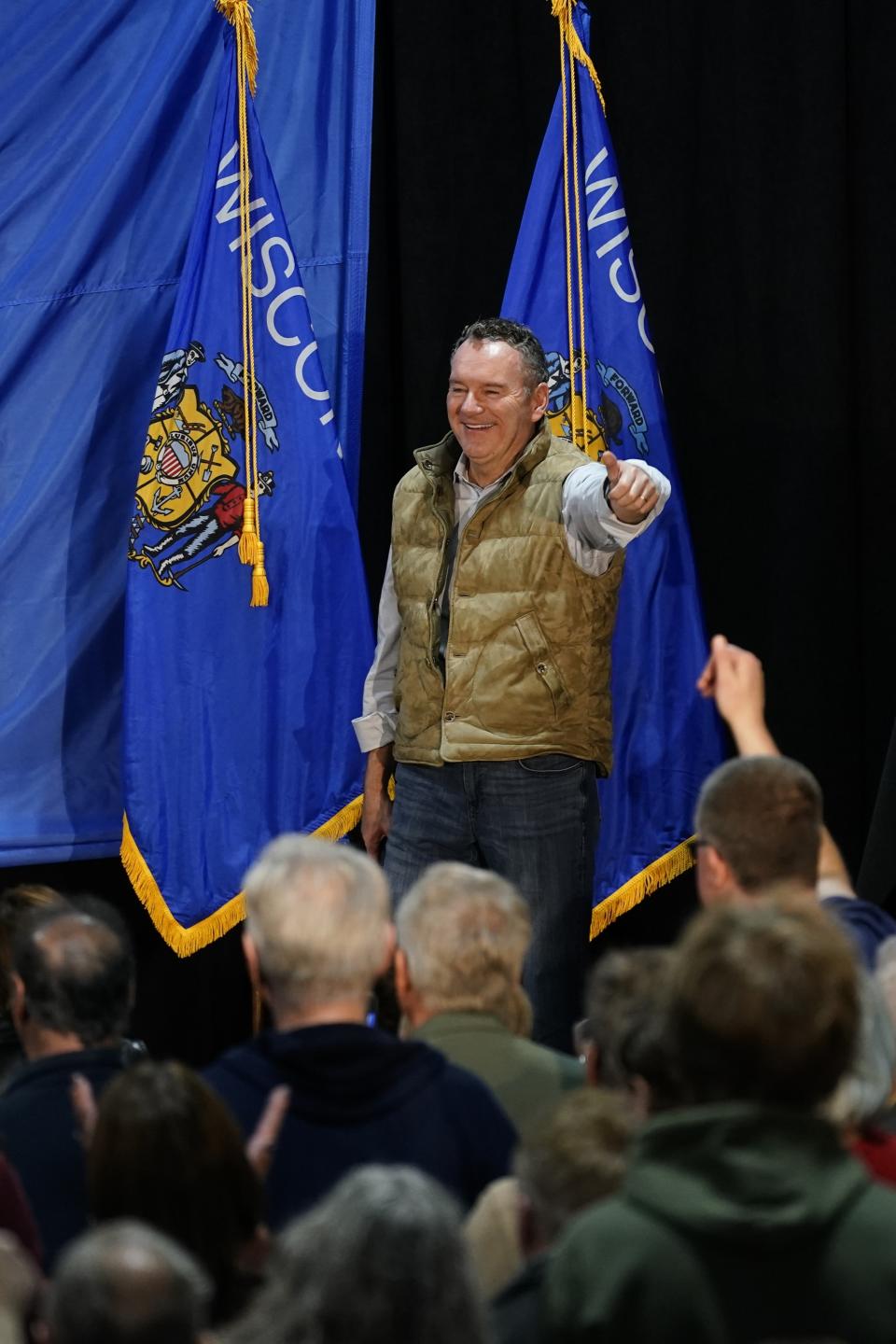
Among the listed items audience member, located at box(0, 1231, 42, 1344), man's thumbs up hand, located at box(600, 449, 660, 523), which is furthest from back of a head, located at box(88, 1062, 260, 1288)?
man's thumbs up hand, located at box(600, 449, 660, 523)

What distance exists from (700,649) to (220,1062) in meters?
2.20

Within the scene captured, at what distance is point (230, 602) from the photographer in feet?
14.1

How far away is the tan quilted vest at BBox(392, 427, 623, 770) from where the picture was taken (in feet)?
12.0

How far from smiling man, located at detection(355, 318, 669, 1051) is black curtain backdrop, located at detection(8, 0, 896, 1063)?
71 centimetres

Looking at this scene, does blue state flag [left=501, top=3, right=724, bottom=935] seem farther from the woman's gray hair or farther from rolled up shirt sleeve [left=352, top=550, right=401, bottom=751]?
the woman's gray hair

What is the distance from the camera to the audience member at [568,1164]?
1722mm

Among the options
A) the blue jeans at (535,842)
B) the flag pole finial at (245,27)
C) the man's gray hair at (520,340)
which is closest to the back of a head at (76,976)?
the blue jeans at (535,842)

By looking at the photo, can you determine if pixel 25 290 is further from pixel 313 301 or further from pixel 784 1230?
pixel 784 1230

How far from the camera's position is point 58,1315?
1.28 meters

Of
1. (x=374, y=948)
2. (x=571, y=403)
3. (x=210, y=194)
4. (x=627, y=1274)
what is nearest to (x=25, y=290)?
(x=210, y=194)

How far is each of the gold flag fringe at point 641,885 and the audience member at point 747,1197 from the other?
258 centimetres

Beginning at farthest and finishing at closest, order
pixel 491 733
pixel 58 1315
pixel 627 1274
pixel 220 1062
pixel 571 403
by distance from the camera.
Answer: pixel 571 403 → pixel 491 733 → pixel 220 1062 → pixel 627 1274 → pixel 58 1315

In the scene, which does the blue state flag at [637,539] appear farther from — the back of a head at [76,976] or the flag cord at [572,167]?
the back of a head at [76,976]

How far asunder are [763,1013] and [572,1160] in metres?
0.29
